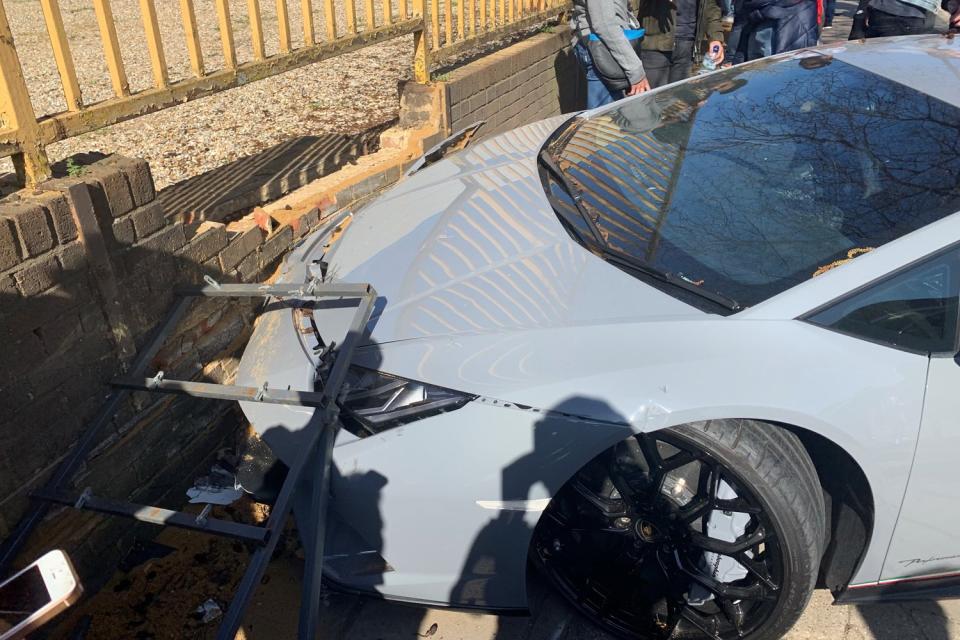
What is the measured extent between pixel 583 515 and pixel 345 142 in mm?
3758

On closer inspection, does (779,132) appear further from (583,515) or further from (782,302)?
(583,515)

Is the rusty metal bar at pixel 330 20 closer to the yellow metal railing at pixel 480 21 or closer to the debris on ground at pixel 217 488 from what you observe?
the yellow metal railing at pixel 480 21

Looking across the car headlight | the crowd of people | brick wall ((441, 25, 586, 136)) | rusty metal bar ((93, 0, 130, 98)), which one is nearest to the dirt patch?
the car headlight

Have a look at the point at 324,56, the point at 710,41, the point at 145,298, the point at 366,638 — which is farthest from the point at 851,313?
the point at 710,41

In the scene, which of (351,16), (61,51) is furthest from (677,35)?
(61,51)

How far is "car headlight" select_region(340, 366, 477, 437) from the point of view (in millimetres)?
2102

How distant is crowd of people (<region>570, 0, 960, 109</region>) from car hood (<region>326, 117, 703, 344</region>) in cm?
229

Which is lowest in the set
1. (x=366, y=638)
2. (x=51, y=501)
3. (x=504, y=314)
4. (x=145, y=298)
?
(x=366, y=638)

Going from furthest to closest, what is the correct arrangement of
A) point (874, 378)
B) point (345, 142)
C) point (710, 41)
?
point (710, 41) < point (345, 142) < point (874, 378)

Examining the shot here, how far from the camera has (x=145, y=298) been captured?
9.05 ft

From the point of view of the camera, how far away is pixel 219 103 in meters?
6.60

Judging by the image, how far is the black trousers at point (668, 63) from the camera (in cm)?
611

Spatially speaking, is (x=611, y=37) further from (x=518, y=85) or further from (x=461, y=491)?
(x=461, y=491)

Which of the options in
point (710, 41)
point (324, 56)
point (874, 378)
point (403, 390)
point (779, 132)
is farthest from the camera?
point (710, 41)
